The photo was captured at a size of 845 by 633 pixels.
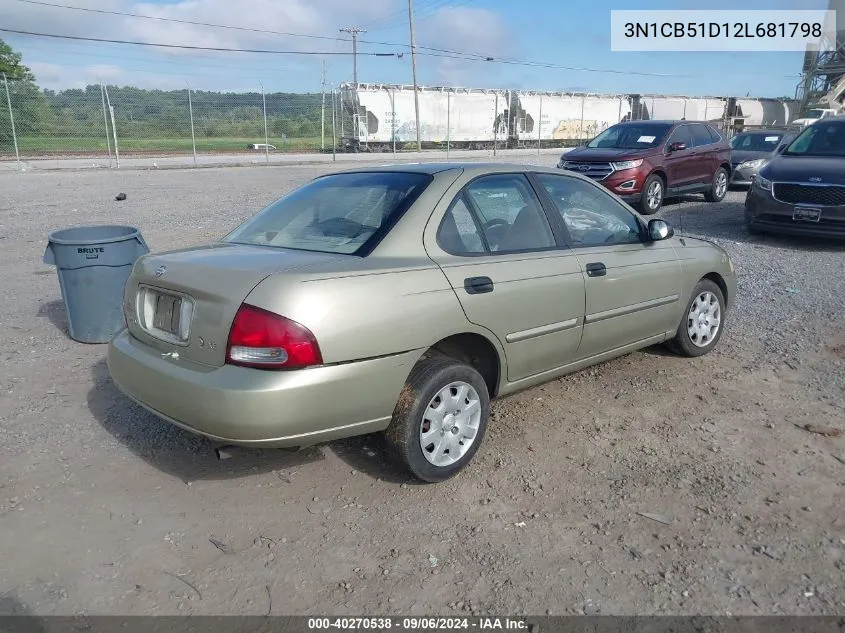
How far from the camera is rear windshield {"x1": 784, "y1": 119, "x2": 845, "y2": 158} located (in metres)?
10.2

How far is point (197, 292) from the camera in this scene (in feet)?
10.2

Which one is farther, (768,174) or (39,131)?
(39,131)

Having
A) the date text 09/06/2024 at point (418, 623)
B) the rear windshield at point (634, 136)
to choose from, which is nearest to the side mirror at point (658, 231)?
the date text 09/06/2024 at point (418, 623)

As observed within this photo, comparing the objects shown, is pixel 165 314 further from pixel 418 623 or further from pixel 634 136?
pixel 634 136

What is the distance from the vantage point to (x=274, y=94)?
29.8 metres

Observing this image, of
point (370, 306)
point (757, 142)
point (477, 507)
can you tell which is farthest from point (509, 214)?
point (757, 142)

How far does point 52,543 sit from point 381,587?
4.84 ft

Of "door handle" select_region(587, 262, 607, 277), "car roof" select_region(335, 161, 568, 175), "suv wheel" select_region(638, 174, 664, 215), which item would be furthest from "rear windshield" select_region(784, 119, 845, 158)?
"car roof" select_region(335, 161, 568, 175)

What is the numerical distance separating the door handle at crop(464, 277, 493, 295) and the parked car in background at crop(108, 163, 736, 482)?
12 millimetres

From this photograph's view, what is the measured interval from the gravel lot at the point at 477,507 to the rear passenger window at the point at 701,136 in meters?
9.49

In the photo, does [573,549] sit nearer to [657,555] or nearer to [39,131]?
[657,555]

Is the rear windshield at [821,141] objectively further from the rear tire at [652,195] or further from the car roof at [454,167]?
the car roof at [454,167]

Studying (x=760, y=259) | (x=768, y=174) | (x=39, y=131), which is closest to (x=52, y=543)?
(x=760, y=259)

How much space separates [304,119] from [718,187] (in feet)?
80.2
